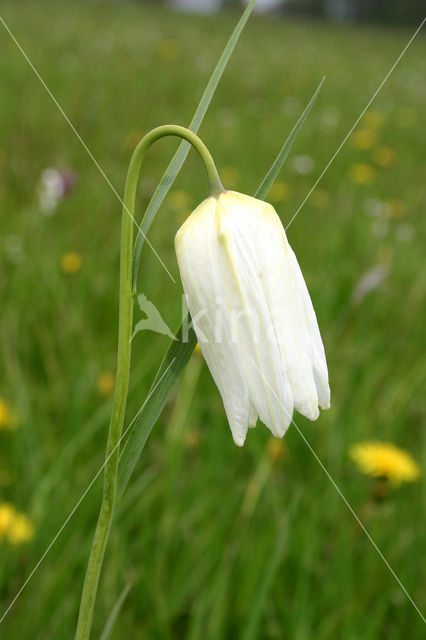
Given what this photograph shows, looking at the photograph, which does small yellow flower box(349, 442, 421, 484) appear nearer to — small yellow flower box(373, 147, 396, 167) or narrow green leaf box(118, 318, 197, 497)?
narrow green leaf box(118, 318, 197, 497)

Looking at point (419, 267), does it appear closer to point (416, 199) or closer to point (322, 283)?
point (322, 283)

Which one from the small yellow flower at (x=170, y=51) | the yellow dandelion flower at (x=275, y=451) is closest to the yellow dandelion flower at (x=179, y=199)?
the yellow dandelion flower at (x=275, y=451)

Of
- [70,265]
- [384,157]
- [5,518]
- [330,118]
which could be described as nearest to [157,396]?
[5,518]

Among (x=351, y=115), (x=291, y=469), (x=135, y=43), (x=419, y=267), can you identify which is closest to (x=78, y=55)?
(x=135, y=43)

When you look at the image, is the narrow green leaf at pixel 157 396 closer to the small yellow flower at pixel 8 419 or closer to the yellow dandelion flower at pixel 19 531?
the yellow dandelion flower at pixel 19 531

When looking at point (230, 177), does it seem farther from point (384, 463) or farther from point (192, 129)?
point (192, 129)
